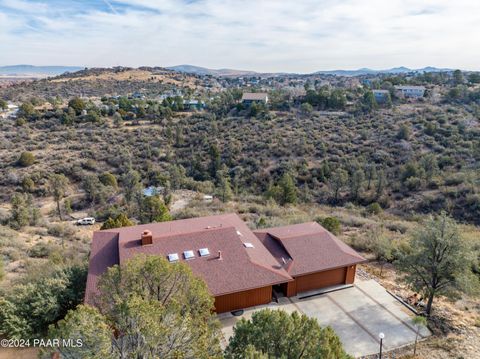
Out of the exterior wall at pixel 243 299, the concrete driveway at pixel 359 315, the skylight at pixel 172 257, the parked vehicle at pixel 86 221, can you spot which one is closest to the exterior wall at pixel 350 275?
the concrete driveway at pixel 359 315

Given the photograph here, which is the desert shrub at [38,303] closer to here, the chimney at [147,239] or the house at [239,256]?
the house at [239,256]

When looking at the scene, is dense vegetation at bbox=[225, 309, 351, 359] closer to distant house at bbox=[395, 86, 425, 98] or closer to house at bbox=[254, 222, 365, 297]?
house at bbox=[254, 222, 365, 297]

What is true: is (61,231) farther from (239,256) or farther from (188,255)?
(239,256)

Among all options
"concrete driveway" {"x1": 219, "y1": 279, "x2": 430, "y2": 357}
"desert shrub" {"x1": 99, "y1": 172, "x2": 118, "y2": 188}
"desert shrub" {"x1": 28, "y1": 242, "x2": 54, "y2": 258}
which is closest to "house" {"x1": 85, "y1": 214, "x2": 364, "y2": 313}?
"concrete driveway" {"x1": 219, "y1": 279, "x2": 430, "y2": 357}

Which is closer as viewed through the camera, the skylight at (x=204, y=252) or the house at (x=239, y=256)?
the house at (x=239, y=256)

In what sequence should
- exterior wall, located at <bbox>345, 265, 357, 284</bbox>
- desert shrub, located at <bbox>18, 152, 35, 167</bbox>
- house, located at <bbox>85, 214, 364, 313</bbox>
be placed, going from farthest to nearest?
desert shrub, located at <bbox>18, 152, 35, 167</bbox> < exterior wall, located at <bbox>345, 265, 357, 284</bbox> < house, located at <bbox>85, 214, 364, 313</bbox>

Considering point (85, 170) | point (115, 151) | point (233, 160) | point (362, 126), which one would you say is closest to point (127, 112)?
point (115, 151)

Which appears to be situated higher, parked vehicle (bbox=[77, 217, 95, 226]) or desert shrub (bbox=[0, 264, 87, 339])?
desert shrub (bbox=[0, 264, 87, 339])
